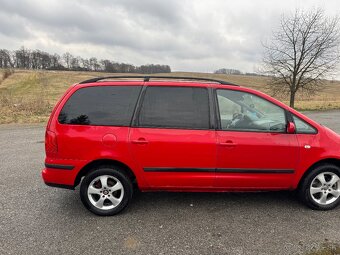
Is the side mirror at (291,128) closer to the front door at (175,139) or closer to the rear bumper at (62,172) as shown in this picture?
the front door at (175,139)

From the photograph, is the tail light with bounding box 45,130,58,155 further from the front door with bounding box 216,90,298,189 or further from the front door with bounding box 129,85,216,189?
the front door with bounding box 216,90,298,189

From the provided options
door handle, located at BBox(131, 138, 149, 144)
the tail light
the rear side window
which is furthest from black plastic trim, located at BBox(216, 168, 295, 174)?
the tail light

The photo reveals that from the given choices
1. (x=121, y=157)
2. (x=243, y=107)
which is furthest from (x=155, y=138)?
(x=243, y=107)

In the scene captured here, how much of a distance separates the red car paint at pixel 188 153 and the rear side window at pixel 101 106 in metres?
0.07

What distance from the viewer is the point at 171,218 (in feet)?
11.0

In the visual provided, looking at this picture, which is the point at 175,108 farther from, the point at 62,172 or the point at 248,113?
the point at 62,172

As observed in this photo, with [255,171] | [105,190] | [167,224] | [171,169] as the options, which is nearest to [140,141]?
[171,169]

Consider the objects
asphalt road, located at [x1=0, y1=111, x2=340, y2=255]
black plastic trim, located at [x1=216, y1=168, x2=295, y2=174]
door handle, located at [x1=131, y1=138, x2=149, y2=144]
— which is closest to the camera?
asphalt road, located at [x1=0, y1=111, x2=340, y2=255]

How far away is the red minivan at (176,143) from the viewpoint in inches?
131

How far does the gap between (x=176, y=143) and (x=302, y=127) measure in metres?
1.68

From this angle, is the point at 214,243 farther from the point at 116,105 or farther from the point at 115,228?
the point at 116,105

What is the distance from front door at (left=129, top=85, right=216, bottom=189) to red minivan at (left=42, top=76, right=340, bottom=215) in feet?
0.04

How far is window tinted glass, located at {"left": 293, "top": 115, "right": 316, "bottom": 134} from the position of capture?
3.49 m

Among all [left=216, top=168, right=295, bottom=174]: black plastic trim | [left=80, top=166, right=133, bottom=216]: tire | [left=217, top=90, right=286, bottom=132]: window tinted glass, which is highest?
[left=217, top=90, right=286, bottom=132]: window tinted glass
